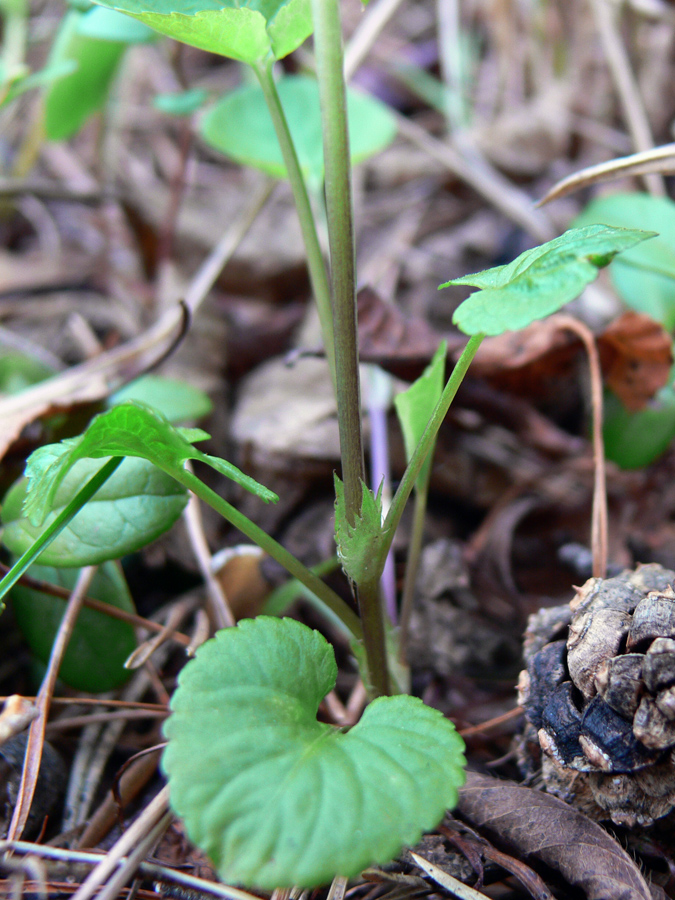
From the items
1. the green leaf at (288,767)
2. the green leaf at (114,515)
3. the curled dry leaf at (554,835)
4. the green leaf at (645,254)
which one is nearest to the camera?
the green leaf at (288,767)

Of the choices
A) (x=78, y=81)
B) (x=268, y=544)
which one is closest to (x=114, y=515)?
(x=268, y=544)

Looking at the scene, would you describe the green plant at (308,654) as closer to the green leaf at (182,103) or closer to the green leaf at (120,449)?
the green leaf at (120,449)

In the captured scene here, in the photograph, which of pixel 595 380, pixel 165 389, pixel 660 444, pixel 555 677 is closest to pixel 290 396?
pixel 165 389

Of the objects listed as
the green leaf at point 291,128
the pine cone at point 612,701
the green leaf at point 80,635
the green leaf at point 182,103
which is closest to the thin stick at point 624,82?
the green leaf at point 291,128

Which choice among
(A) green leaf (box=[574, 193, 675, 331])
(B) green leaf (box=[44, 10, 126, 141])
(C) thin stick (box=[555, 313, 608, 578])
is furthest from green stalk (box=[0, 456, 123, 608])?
(B) green leaf (box=[44, 10, 126, 141])

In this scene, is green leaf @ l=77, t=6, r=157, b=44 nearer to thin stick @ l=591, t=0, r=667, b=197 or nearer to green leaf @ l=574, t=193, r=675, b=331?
green leaf @ l=574, t=193, r=675, b=331

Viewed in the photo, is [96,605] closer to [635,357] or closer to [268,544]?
[268,544]
